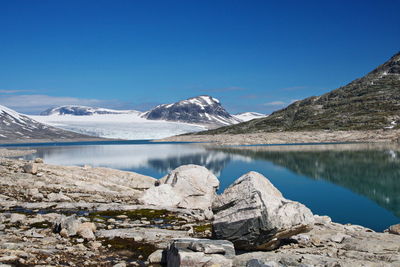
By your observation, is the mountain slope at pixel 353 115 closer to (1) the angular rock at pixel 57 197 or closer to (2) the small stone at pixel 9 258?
(1) the angular rock at pixel 57 197

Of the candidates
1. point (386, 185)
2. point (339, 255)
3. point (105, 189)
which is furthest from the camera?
point (386, 185)

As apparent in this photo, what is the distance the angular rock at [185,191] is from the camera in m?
22.9

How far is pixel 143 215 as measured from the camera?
63.0 feet

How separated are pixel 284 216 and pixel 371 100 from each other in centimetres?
19066

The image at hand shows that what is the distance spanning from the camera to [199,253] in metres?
10.7

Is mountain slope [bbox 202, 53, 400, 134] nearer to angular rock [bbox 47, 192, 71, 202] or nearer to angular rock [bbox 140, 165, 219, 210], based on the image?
angular rock [bbox 140, 165, 219, 210]

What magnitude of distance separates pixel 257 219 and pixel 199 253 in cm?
227

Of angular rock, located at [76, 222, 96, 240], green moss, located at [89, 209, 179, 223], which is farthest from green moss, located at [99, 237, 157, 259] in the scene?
green moss, located at [89, 209, 179, 223]

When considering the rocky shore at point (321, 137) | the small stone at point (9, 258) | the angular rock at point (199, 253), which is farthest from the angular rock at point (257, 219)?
the rocky shore at point (321, 137)

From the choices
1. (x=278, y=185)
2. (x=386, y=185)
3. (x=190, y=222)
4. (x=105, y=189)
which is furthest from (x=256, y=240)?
(x=386, y=185)

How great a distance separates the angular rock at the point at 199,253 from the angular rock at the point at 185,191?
1141 cm

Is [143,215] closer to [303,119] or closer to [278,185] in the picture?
[278,185]

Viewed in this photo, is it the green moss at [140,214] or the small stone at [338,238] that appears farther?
the green moss at [140,214]

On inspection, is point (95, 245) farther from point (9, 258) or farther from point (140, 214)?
point (140, 214)
